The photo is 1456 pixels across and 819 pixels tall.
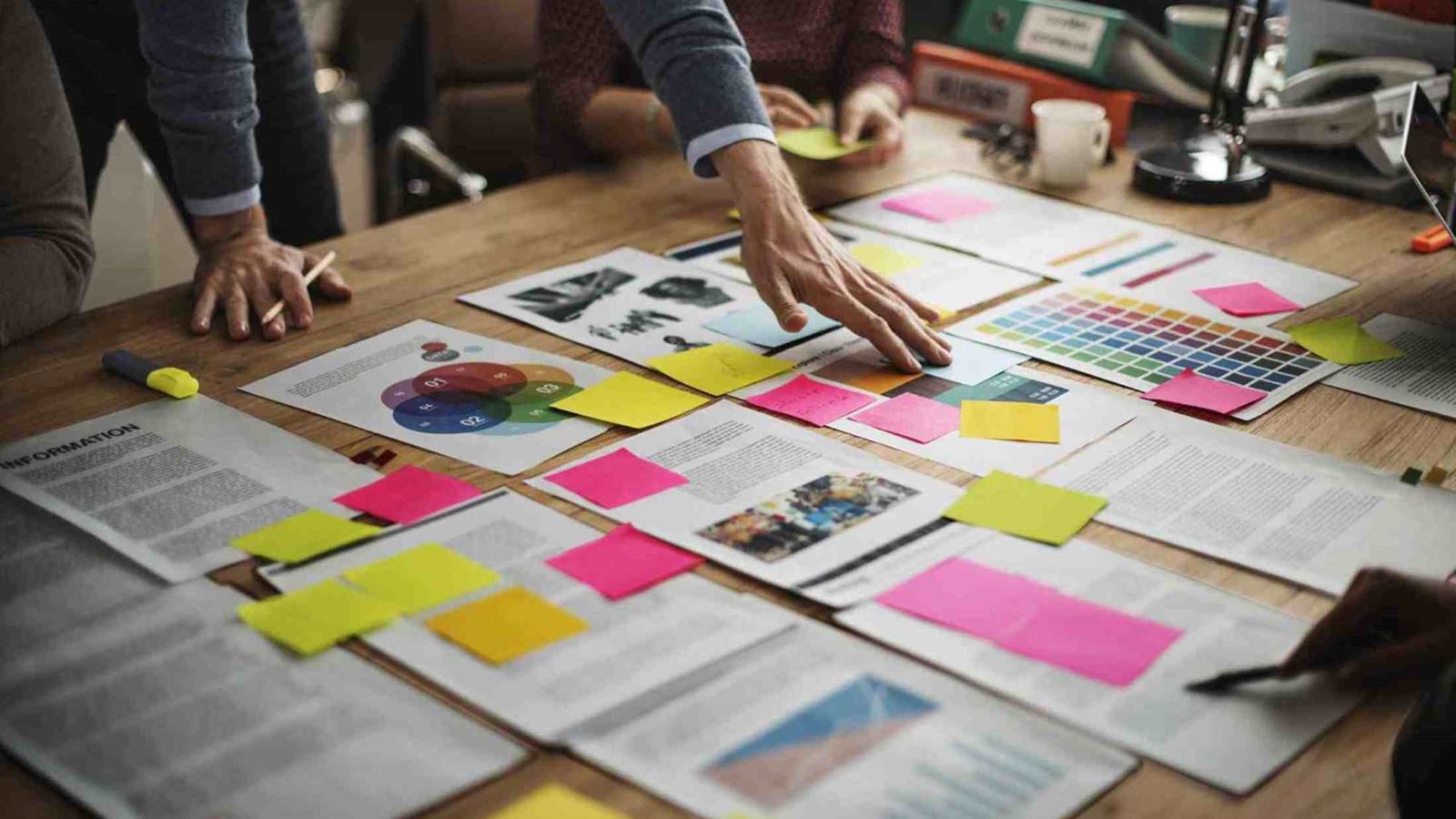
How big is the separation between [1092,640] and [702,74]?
0.85 m

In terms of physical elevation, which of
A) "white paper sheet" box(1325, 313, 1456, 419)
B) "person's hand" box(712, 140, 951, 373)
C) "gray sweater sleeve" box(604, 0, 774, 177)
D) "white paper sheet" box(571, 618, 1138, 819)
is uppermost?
"gray sweater sleeve" box(604, 0, 774, 177)

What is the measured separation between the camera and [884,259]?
1772mm

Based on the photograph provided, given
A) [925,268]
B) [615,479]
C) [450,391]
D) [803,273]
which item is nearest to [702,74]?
[803,273]

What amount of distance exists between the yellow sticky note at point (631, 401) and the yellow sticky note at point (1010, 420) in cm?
25

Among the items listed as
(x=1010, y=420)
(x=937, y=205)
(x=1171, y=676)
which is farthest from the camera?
(x=937, y=205)

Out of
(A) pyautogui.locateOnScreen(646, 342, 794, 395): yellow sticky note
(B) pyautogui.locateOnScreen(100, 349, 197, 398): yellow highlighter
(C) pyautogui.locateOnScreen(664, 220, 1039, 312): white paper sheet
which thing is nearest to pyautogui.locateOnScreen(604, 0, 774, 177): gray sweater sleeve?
(C) pyautogui.locateOnScreen(664, 220, 1039, 312): white paper sheet

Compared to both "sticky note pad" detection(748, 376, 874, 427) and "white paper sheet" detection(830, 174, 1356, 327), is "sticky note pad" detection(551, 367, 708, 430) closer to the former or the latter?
"sticky note pad" detection(748, 376, 874, 427)

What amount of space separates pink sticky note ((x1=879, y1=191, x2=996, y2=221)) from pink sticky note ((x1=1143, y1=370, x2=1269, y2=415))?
21.8 inches

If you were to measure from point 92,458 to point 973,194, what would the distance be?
122 centimetres

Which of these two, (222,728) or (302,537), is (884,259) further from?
(222,728)

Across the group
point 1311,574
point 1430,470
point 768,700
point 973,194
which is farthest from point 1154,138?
point 768,700

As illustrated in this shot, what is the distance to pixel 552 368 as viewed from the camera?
146 cm

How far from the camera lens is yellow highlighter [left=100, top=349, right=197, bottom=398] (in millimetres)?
1387

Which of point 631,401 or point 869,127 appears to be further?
point 869,127
